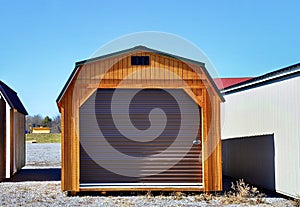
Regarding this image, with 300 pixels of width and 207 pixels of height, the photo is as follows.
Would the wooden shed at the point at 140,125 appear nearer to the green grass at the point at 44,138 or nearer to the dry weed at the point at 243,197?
the dry weed at the point at 243,197

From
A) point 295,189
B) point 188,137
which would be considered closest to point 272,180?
point 295,189

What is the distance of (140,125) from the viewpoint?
1258 cm

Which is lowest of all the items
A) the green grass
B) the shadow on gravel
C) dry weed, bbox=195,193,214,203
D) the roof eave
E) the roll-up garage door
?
the shadow on gravel

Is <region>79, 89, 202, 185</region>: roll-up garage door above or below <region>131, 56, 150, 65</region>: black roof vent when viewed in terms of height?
below

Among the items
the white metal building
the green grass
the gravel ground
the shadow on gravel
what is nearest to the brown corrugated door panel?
the shadow on gravel

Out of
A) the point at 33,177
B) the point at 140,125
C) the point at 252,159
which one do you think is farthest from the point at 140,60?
the point at 33,177

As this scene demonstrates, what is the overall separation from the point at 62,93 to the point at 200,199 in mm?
4132

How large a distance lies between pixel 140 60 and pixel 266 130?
148 inches

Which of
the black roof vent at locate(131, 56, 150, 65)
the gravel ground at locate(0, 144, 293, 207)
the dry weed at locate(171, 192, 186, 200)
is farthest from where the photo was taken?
the black roof vent at locate(131, 56, 150, 65)

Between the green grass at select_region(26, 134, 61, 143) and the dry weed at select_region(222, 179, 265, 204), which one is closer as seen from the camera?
the dry weed at select_region(222, 179, 265, 204)

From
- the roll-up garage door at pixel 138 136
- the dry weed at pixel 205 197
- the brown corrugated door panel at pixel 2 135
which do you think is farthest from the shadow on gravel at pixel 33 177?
the dry weed at pixel 205 197

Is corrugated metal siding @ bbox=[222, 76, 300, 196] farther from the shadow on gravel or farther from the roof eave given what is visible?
the shadow on gravel

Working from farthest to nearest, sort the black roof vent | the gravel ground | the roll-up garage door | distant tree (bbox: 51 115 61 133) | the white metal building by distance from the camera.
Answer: distant tree (bbox: 51 115 61 133), the roll-up garage door, the black roof vent, the white metal building, the gravel ground

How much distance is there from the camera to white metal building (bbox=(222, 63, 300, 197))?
1064 centimetres
